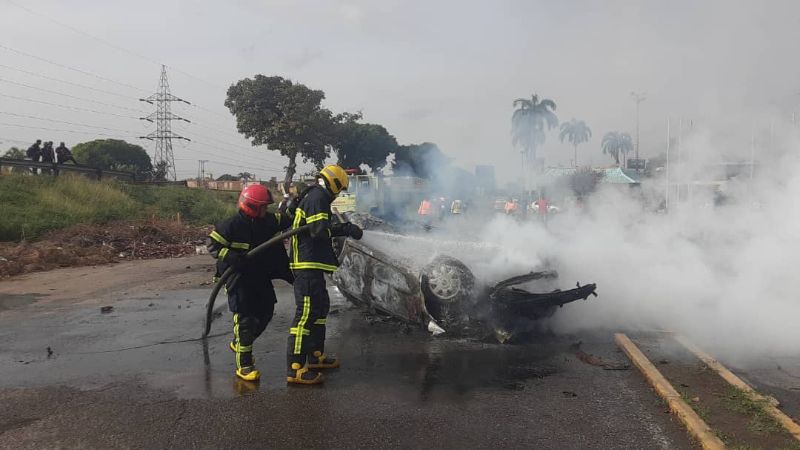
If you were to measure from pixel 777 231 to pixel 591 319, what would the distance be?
2.38m

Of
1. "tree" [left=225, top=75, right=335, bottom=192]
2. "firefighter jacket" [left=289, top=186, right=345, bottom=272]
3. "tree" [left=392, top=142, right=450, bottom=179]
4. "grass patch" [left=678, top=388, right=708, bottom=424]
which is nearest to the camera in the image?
"grass patch" [left=678, top=388, right=708, bottom=424]

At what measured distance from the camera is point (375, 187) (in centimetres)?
1827

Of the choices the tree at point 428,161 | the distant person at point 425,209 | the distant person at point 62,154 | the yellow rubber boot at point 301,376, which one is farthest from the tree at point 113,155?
the yellow rubber boot at point 301,376

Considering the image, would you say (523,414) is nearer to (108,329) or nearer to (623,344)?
(623,344)

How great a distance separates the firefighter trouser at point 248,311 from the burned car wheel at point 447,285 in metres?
1.68

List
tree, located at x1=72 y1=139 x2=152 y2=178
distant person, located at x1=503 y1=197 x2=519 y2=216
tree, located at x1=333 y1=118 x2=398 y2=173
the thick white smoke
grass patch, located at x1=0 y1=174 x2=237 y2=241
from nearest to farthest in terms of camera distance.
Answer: the thick white smoke < distant person, located at x1=503 y1=197 x2=519 y2=216 < grass patch, located at x1=0 y1=174 x2=237 y2=241 < tree, located at x1=333 y1=118 x2=398 y2=173 < tree, located at x1=72 y1=139 x2=152 y2=178

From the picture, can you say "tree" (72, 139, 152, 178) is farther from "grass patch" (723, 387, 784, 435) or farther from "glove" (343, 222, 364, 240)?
"grass patch" (723, 387, 784, 435)

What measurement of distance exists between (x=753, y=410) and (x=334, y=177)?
3.79 meters

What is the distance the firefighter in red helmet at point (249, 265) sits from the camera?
4688 millimetres

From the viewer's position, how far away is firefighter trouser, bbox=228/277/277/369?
15.5 ft

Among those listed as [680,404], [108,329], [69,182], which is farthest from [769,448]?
[69,182]

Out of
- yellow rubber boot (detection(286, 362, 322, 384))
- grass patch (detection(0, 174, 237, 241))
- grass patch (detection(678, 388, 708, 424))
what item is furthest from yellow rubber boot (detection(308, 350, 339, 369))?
grass patch (detection(0, 174, 237, 241))

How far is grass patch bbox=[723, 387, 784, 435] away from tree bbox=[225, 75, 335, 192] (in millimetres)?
33388

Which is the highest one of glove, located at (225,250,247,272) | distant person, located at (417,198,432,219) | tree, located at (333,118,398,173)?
tree, located at (333,118,398,173)
